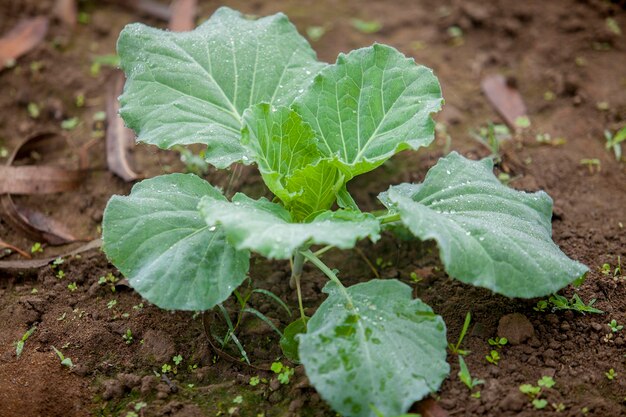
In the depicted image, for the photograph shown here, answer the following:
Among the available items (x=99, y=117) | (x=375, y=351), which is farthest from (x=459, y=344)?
(x=99, y=117)

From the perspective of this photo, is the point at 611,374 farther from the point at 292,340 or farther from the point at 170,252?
the point at 170,252

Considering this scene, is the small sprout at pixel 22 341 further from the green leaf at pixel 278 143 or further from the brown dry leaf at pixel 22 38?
the brown dry leaf at pixel 22 38

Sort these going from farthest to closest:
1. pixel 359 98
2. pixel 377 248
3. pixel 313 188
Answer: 1. pixel 377 248
2. pixel 359 98
3. pixel 313 188

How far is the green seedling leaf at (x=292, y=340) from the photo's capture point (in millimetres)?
2707

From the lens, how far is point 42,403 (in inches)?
103

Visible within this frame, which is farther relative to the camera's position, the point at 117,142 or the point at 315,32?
the point at 315,32

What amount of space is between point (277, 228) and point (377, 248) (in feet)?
3.66

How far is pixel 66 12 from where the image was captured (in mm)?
4688

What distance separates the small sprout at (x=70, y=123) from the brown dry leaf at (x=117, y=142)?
0.23 metres

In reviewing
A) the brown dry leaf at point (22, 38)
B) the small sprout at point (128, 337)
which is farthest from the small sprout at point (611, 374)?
the brown dry leaf at point (22, 38)

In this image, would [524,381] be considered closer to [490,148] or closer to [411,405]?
[411,405]

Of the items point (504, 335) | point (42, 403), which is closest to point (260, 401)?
point (42, 403)

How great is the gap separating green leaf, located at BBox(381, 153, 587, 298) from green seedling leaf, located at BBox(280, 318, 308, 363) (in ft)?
1.99

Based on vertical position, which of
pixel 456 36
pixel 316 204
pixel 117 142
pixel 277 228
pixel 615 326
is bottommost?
pixel 117 142
